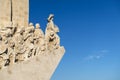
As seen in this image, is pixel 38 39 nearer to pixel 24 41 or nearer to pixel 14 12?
pixel 24 41

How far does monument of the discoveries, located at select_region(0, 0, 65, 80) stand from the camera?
37.7ft

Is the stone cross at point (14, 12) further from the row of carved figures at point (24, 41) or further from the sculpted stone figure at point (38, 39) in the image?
the sculpted stone figure at point (38, 39)

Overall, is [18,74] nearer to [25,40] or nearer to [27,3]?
[25,40]

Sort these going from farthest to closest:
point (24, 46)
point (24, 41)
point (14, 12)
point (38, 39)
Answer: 1. point (14, 12)
2. point (38, 39)
3. point (24, 41)
4. point (24, 46)

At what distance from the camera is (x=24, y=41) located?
1277 centimetres

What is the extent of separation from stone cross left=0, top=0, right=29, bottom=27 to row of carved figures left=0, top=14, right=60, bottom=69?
30.2 inches

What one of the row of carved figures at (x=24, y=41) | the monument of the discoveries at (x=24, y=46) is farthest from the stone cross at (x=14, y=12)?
the row of carved figures at (x=24, y=41)

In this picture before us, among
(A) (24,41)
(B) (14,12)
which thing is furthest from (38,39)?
(B) (14,12)

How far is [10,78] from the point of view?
11.1 m

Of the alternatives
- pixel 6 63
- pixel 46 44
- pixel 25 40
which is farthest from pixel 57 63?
pixel 6 63

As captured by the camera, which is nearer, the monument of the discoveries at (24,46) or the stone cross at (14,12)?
the monument of the discoveries at (24,46)

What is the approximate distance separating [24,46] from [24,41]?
0.32m

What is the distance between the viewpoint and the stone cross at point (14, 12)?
43.7 feet

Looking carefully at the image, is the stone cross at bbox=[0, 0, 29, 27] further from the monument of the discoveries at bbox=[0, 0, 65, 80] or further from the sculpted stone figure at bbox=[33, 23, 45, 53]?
the sculpted stone figure at bbox=[33, 23, 45, 53]
